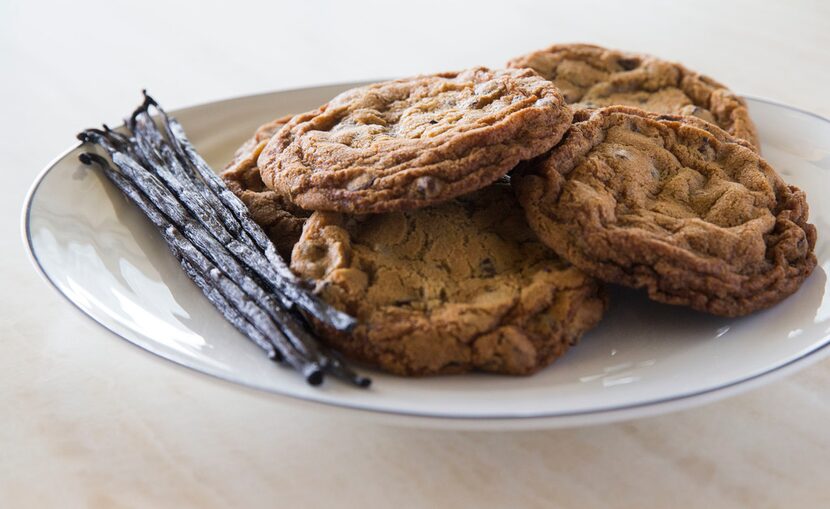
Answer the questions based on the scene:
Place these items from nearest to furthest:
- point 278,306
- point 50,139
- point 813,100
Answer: point 278,306 → point 50,139 → point 813,100

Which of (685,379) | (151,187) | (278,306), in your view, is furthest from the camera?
(151,187)

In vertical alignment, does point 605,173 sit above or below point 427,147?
below

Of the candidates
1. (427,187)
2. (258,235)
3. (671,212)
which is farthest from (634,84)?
(258,235)

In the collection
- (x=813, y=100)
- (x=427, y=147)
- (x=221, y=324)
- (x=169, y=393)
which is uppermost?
(x=427, y=147)

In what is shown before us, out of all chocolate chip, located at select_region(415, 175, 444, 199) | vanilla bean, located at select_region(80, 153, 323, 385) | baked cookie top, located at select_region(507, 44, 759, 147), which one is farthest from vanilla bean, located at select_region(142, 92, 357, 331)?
baked cookie top, located at select_region(507, 44, 759, 147)

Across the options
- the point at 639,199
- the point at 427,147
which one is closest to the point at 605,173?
the point at 639,199

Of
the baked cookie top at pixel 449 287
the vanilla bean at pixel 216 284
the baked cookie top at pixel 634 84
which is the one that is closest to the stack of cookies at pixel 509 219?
the baked cookie top at pixel 449 287

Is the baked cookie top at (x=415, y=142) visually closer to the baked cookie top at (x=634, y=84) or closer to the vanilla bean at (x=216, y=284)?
the vanilla bean at (x=216, y=284)

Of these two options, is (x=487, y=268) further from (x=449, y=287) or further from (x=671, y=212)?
(x=671, y=212)

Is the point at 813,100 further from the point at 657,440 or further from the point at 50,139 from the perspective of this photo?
the point at 50,139
